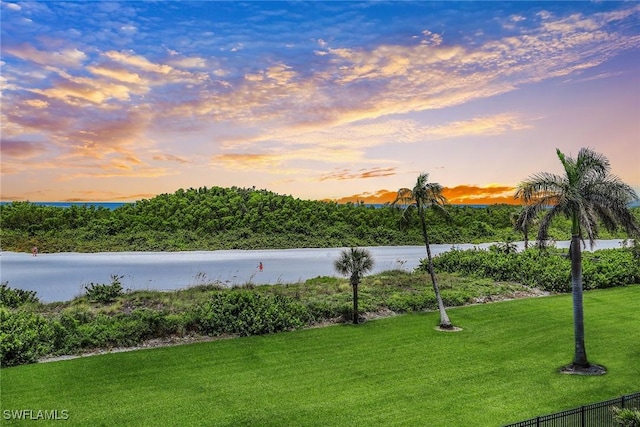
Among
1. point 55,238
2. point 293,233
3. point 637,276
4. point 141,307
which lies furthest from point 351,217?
point 141,307

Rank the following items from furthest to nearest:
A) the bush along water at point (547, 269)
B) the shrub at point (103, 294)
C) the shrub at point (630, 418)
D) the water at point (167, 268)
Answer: the water at point (167, 268)
the bush along water at point (547, 269)
the shrub at point (103, 294)
the shrub at point (630, 418)

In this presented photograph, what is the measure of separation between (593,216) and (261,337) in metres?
14.5

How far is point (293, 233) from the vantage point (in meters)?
80.8

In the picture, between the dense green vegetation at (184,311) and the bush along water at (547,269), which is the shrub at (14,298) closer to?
the dense green vegetation at (184,311)

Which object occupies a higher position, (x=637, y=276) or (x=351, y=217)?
(x=351, y=217)

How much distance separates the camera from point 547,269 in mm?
35781

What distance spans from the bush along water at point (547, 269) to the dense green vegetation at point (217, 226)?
1102 inches

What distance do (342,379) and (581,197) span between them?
407 inches

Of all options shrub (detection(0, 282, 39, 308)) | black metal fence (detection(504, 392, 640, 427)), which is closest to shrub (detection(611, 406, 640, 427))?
black metal fence (detection(504, 392, 640, 427))

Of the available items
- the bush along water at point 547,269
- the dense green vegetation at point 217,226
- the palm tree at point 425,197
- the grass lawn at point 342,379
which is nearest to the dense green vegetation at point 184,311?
the grass lawn at point 342,379

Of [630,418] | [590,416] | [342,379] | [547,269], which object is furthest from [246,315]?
[547,269]

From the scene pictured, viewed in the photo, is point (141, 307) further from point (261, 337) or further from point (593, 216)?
point (593, 216)

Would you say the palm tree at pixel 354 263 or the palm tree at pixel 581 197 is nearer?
the palm tree at pixel 581 197

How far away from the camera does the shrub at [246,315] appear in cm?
2286
